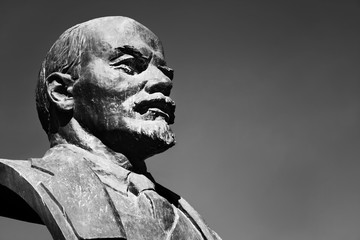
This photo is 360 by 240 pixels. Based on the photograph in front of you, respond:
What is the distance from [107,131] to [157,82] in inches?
23.3

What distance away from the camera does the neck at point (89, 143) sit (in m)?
8.70

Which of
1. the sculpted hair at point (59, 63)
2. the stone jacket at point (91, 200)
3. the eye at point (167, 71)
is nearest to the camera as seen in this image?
the stone jacket at point (91, 200)

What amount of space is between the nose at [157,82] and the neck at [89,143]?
0.60 metres

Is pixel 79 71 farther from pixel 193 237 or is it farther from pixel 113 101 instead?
pixel 193 237

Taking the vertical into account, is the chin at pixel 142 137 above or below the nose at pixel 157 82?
below

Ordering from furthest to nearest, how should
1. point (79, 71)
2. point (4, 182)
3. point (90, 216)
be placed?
point (79, 71) < point (4, 182) < point (90, 216)

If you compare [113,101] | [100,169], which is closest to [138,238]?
[100,169]

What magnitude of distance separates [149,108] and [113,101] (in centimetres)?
31

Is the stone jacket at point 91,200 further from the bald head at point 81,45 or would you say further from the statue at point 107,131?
the bald head at point 81,45

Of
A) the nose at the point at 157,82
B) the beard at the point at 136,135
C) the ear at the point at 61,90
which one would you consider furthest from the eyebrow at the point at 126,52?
the beard at the point at 136,135

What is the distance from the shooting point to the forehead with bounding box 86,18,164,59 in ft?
29.2

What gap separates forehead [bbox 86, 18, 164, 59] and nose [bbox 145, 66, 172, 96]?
0.18 metres

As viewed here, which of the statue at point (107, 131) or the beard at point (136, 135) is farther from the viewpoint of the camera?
the beard at point (136, 135)

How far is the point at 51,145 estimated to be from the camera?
8.94 meters
